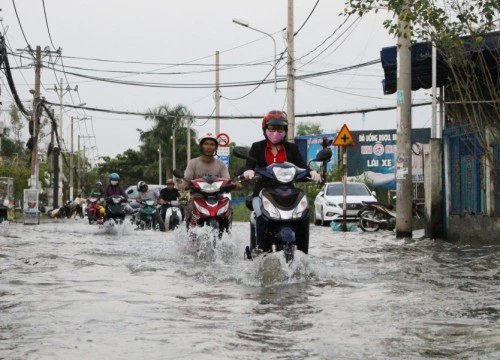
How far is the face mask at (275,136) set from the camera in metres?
9.43

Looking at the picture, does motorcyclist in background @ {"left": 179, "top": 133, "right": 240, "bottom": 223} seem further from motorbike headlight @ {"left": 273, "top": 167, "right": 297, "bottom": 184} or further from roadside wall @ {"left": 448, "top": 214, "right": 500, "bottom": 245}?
roadside wall @ {"left": 448, "top": 214, "right": 500, "bottom": 245}

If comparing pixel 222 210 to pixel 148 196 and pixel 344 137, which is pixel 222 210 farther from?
pixel 148 196

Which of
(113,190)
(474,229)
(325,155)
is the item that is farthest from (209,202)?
(113,190)

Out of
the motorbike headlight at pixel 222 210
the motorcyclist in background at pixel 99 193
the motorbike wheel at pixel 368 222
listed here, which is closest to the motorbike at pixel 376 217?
the motorbike wheel at pixel 368 222

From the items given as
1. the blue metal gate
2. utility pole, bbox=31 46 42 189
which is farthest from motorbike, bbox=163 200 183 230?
utility pole, bbox=31 46 42 189

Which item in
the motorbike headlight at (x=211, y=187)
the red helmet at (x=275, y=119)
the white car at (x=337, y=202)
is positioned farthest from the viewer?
the white car at (x=337, y=202)

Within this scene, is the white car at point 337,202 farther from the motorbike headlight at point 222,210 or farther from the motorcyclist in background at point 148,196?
the motorbike headlight at point 222,210

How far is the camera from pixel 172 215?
22000 millimetres

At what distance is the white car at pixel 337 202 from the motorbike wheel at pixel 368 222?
3360 millimetres

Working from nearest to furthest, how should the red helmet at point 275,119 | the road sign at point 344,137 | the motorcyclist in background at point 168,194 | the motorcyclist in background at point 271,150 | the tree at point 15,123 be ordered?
the motorcyclist in background at point 271,150 → the red helmet at point 275,119 → the motorcyclist in background at point 168,194 → the road sign at point 344,137 → the tree at point 15,123

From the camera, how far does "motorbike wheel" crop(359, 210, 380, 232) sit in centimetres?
2344

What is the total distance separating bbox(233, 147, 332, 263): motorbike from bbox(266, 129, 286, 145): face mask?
0.57 m

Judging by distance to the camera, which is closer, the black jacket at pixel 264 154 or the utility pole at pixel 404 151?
the black jacket at pixel 264 154

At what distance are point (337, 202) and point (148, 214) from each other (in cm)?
651
